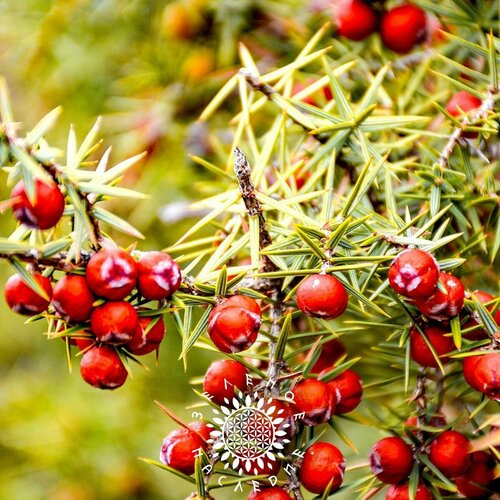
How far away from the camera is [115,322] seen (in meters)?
0.53

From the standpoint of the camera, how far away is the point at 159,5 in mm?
1536

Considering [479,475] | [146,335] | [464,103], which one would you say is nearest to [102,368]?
[146,335]

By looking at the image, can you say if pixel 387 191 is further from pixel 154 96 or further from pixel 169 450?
pixel 154 96

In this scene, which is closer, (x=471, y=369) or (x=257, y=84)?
(x=471, y=369)

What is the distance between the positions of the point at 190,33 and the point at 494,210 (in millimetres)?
879

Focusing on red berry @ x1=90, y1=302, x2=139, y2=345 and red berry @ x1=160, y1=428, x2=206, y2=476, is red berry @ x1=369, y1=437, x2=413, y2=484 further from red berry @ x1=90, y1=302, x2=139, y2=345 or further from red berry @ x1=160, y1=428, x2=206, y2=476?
red berry @ x1=90, y1=302, x2=139, y2=345

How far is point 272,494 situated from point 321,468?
0.17 ft

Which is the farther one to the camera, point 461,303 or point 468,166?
point 468,166

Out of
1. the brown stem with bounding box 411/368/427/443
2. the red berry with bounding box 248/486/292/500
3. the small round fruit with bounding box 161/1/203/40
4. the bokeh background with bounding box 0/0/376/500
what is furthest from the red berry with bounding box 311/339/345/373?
the small round fruit with bounding box 161/1/203/40

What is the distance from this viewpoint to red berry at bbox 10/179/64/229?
501 millimetres

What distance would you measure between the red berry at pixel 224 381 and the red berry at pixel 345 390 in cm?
9

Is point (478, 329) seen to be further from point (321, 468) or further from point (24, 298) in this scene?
point (24, 298)

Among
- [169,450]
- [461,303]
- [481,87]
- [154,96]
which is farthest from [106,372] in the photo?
[154,96]

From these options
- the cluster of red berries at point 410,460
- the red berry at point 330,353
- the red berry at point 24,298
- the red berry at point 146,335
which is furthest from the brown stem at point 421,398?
the red berry at point 24,298
